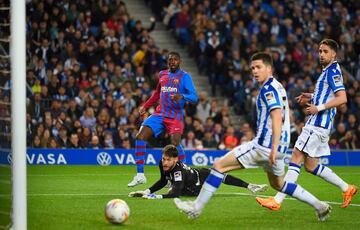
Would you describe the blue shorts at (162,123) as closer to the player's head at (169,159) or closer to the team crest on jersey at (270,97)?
the player's head at (169,159)

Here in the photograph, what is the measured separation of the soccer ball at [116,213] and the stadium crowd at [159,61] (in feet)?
37.4

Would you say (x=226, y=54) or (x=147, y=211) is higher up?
(x=226, y=54)

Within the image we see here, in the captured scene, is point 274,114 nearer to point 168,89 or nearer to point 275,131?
point 275,131

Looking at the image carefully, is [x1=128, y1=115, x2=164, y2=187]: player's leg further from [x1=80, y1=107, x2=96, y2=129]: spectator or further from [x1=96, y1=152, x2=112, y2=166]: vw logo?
[x1=80, y1=107, x2=96, y2=129]: spectator

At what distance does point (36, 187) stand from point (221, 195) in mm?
3154

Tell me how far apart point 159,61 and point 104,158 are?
4175 millimetres

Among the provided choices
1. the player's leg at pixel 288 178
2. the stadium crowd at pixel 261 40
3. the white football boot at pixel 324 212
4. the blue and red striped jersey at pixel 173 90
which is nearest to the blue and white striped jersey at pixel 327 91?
the player's leg at pixel 288 178

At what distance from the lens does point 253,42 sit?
81.7 ft

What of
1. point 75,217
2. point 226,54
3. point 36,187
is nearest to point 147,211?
point 75,217

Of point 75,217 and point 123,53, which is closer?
point 75,217

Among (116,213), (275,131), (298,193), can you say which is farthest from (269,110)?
(116,213)

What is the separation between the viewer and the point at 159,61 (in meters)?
23.5

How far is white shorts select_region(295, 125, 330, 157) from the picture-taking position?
1072 centimetres

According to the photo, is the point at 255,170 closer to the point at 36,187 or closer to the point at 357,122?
the point at 357,122
